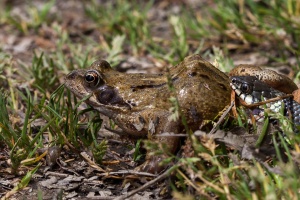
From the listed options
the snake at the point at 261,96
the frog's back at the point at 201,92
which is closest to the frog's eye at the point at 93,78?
the frog's back at the point at 201,92

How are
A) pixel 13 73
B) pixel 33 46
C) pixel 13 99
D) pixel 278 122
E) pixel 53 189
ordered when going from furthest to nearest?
1. pixel 33 46
2. pixel 13 73
3. pixel 13 99
4. pixel 278 122
5. pixel 53 189

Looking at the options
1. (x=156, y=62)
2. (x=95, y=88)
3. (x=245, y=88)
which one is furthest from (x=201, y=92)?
(x=156, y=62)

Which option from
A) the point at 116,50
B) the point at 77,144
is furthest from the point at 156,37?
the point at 77,144

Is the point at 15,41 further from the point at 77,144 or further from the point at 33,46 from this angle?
the point at 77,144

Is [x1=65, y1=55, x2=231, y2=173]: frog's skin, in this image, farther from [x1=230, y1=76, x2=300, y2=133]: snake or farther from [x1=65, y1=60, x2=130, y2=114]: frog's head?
[x1=230, y1=76, x2=300, y2=133]: snake

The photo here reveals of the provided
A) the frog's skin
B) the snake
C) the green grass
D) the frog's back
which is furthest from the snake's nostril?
the snake

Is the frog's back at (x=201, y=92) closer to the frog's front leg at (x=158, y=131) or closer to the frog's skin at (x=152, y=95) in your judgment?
the frog's skin at (x=152, y=95)
